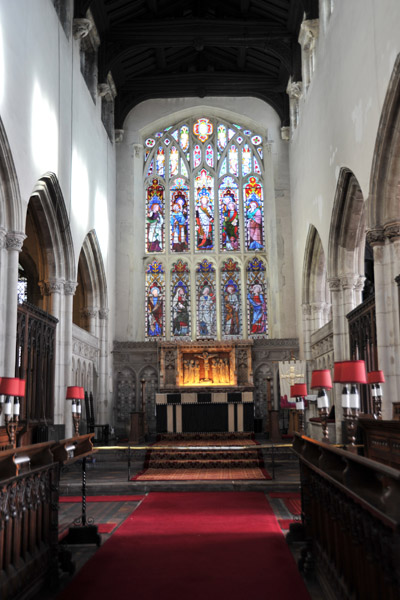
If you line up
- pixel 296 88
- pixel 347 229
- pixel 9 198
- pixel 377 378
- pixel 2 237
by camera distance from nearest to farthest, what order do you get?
1. pixel 377 378
2. pixel 2 237
3. pixel 9 198
4. pixel 347 229
5. pixel 296 88

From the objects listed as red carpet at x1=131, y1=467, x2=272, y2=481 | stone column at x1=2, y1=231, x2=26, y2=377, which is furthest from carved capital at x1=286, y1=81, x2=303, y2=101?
red carpet at x1=131, y1=467, x2=272, y2=481

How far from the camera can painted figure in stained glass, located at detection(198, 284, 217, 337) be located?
2084 cm

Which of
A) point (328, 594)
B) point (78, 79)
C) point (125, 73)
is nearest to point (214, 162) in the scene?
point (125, 73)

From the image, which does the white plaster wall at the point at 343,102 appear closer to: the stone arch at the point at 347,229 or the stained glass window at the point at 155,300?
the stone arch at the point at 347,229

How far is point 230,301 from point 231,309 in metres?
0.28

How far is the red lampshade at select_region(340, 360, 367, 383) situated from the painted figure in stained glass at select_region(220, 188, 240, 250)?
15.4 meters

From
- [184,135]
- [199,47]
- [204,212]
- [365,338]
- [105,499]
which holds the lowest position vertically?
[105,499]

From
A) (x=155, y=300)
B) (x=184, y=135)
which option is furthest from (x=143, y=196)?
(x=155, y=300)

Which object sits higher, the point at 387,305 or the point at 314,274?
the point at 314,274

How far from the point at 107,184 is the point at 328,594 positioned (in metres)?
16.4

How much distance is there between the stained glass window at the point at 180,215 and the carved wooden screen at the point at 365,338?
8503 mm

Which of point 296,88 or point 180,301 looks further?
point 180,301

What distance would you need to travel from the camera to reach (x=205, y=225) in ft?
71.1

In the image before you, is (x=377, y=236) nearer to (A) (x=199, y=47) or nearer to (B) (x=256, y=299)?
(B) (x=256, y=299)
